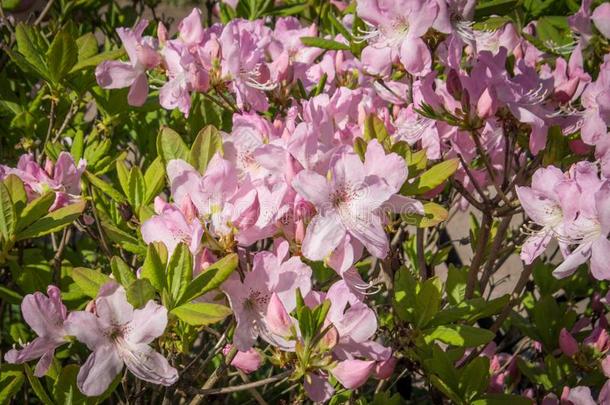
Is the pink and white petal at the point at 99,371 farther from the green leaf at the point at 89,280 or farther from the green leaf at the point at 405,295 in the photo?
the green leaf at the point at 405,295

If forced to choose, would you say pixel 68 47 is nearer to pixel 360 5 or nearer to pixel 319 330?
pixel 360 5

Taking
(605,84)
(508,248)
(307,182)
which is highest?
(307,182)

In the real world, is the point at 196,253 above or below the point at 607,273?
above

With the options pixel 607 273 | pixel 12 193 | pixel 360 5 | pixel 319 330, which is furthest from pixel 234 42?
pixel 607 273

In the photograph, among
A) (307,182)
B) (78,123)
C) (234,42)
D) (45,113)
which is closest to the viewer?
(307,182)

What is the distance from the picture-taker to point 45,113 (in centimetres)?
241

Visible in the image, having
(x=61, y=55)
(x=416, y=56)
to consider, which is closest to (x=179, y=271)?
(x=416, y=56)

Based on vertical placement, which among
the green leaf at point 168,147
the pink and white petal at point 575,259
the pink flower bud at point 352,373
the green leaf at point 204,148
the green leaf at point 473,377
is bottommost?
the green leaf at point 473,377

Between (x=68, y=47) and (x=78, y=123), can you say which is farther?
(x=78, y=123)

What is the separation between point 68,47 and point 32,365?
2.43 ft

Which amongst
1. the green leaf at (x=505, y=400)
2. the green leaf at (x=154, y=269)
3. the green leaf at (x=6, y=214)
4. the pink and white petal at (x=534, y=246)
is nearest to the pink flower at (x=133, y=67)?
the green leaf at (x=6, y=214)

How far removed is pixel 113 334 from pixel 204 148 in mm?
396

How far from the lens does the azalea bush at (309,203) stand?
4.06 feet

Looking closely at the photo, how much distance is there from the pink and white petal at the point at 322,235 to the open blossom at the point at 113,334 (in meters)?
0.26
